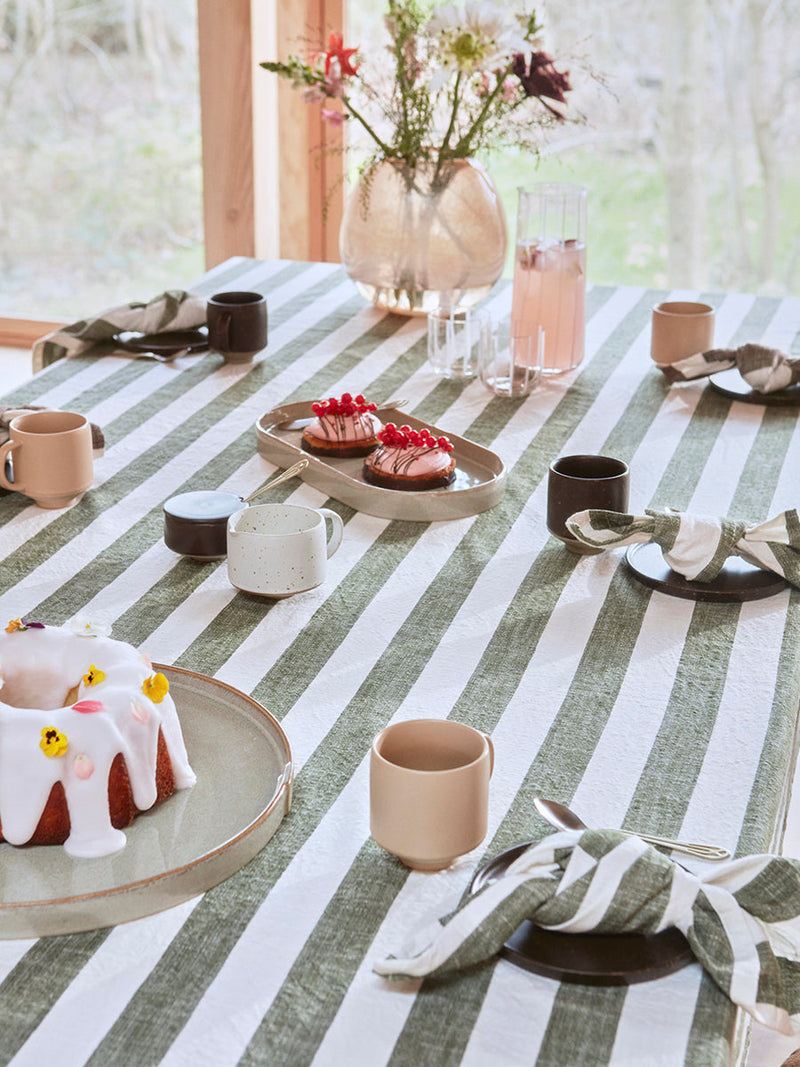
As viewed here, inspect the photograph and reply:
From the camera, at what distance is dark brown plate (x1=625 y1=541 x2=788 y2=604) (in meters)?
1.17

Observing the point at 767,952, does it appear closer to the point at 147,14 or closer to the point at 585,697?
the point at 585,697

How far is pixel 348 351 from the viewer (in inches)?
75.1

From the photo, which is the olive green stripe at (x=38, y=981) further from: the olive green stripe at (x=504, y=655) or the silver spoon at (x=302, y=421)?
the silver spoon at (x=302, y=421)

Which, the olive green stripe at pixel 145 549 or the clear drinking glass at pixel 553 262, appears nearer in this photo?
the olive green stripe at pixel 145 549

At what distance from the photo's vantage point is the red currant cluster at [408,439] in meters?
1.40

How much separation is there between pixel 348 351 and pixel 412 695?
994mm

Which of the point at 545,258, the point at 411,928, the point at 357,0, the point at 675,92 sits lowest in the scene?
the point at 411,928

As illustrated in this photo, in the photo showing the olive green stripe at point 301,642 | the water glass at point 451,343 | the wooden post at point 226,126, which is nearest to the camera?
the olive green stripe at point 301,642

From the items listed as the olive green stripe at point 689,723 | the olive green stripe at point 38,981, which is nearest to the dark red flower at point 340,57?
the olive green stripe at point 689,723

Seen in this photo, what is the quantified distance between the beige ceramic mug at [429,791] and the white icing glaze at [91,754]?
15 centimetres

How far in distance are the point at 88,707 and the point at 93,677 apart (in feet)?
0.13

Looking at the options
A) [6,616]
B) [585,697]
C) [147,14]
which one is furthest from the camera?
[147,14]

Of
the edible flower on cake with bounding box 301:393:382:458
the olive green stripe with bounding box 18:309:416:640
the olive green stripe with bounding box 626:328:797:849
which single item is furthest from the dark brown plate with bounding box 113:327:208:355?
the olive green stripe with bounding box 626:328:797:849

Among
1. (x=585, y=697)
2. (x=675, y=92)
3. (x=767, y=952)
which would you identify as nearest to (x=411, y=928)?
(x=767, y=952)
